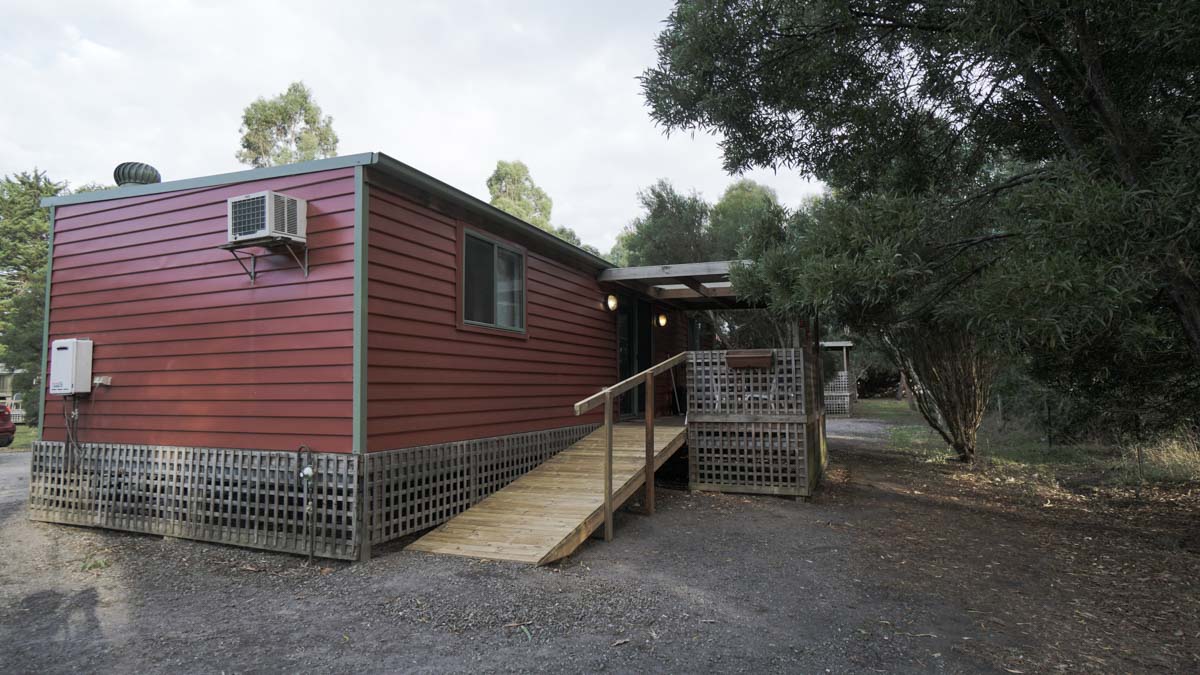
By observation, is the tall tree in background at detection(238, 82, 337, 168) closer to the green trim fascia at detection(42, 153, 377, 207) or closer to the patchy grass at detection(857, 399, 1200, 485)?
the green trim fascia at detection(42, 153, 377, 207)

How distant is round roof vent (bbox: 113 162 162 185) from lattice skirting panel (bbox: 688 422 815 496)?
6.01m

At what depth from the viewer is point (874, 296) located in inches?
166

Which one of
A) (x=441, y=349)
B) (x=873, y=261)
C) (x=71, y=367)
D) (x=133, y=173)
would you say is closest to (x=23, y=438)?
(x=71, y=367)

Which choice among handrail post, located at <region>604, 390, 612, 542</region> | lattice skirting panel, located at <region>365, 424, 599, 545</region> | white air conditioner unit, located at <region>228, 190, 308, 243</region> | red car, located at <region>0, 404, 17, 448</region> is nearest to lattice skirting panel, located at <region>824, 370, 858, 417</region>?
lattice skirting panel, located at <region>365, 424, 599, 545</region>

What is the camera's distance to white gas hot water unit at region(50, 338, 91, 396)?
560 cm

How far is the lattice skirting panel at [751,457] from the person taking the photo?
22.1 feet

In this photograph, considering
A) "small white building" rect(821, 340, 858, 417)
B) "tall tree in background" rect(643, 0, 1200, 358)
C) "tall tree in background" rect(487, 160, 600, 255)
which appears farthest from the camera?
"tall tree in background" rect(487, 160, 600, 255)

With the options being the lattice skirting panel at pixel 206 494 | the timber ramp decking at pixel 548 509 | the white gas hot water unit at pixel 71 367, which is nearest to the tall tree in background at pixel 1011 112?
the timber ramp decking at pixel 548 509

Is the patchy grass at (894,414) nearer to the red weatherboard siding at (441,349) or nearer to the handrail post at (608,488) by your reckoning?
the red weatherboard siding at (441,349)

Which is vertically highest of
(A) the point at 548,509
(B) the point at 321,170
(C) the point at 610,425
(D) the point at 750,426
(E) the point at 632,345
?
(B) the point at 321,170

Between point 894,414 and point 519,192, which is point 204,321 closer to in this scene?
point 519,192

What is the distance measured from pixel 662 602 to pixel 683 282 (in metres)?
5.27

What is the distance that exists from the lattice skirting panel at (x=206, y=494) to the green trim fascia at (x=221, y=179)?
2.16 meters

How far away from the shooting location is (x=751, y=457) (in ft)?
22.8
